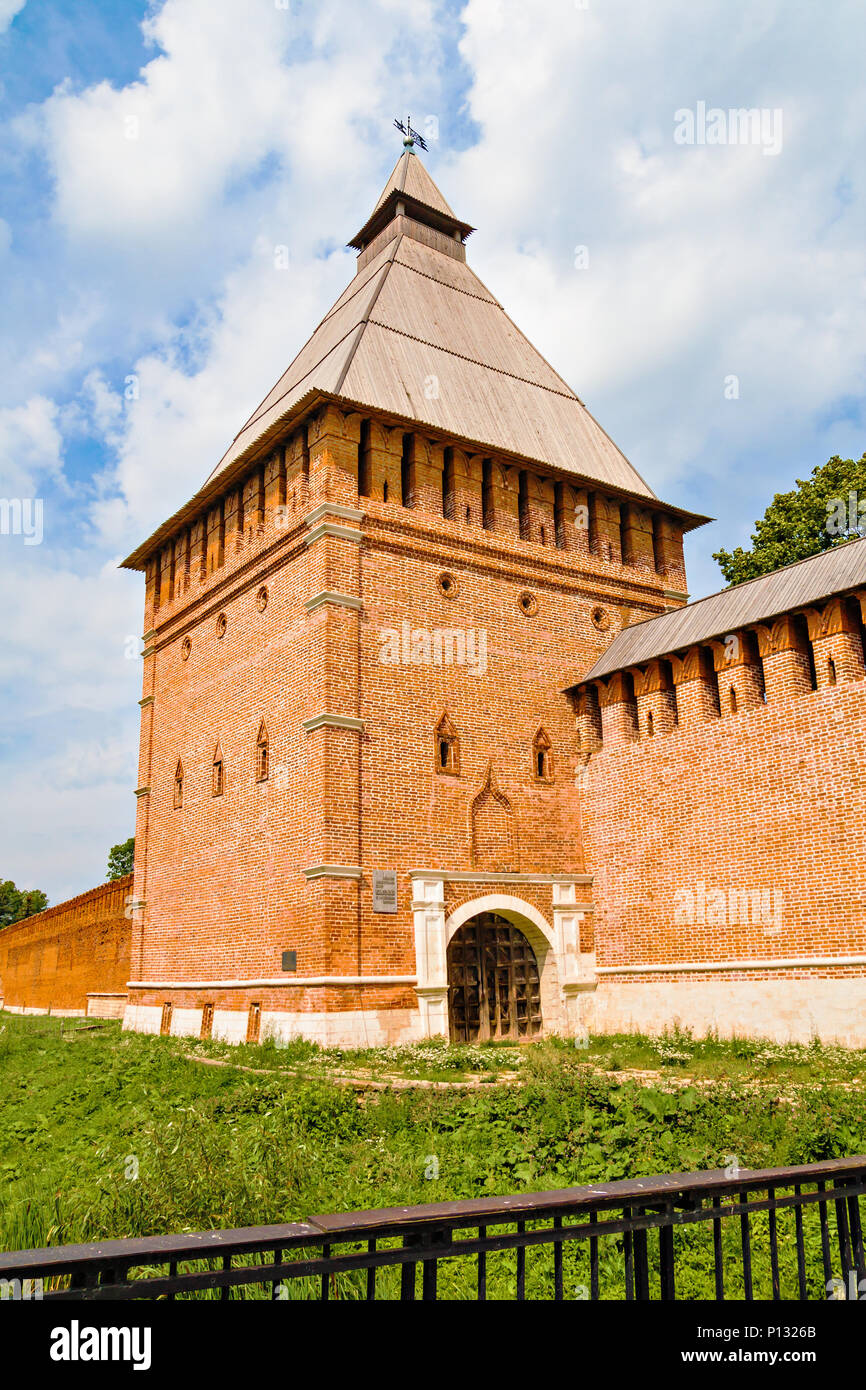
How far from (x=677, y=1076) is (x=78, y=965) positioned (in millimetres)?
22088

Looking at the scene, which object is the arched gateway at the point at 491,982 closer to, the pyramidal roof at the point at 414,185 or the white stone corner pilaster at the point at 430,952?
the white stone corner pilaster at the point at 430,952

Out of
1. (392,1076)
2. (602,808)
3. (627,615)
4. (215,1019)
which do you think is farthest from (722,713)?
(215,1019)

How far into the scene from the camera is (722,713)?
49.8 feet

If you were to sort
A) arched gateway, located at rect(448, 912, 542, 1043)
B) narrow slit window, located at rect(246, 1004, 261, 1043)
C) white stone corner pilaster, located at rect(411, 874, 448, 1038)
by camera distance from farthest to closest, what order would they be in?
1. arched gateway, located at rect(448, 912, 542, 1043)
2. narrow slit window, located at rect(246, 1004, 261, 1043)
3. white stone corner pilaster, located at rect(411, 874, 448, 1038)

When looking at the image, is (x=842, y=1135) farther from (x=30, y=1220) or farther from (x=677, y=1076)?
(x=30, y=1220)

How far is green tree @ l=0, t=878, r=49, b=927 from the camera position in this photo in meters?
61.9

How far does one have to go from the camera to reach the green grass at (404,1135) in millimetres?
6738

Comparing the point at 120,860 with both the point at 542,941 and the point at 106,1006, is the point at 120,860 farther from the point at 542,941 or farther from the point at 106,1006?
the point at 542,941

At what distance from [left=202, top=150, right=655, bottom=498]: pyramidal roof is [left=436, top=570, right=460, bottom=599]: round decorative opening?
96.4 inches

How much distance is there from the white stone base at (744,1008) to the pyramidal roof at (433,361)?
940cm

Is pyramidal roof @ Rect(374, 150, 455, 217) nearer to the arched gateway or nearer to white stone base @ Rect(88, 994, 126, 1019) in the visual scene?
the arched gateway

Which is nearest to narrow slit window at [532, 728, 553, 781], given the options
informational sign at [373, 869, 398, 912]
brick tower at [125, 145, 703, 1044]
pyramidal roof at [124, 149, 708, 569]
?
brick tower at [125, 145, 703, 1044]

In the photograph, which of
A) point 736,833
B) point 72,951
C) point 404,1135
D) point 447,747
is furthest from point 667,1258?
point 72,951

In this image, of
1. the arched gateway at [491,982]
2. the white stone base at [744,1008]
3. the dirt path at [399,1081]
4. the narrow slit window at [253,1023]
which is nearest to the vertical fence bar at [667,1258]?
the dirt path at [399,1081]
